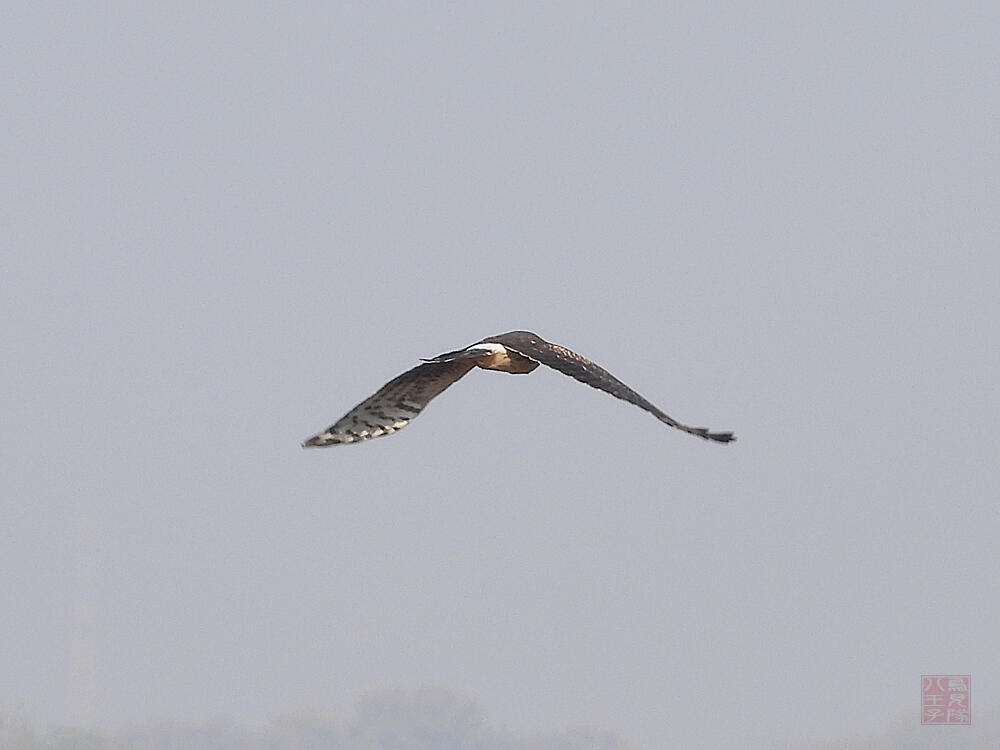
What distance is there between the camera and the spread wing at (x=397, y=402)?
25031 mm

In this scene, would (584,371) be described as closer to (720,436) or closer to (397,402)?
(720,436)

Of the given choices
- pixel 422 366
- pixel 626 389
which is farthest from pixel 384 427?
pixel 626 389

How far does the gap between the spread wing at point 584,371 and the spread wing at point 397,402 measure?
3.46ft

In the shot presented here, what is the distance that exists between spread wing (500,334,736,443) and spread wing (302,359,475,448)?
1055 millimetres

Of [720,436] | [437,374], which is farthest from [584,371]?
[437,374]

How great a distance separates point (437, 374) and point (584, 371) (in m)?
3.34

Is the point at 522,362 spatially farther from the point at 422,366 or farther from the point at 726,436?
the point at 726,436

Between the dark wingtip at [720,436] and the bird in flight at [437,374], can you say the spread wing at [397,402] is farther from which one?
the dark wingtip at [720,436]

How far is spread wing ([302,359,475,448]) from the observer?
25.0m

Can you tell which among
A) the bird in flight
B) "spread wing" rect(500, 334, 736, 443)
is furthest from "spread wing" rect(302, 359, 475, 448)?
"spread wing" rect(500, 334, 736, 443)

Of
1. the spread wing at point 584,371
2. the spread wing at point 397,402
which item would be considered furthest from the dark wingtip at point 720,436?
the spread wing at point 397,402

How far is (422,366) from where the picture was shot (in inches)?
1003

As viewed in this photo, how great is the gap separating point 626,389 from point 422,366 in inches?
171

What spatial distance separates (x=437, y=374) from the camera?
25.6 metres
